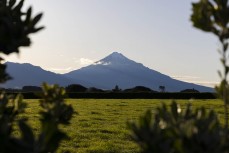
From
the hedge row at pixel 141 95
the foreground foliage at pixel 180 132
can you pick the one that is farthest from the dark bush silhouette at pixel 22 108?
the hedge row at pixel 141 95

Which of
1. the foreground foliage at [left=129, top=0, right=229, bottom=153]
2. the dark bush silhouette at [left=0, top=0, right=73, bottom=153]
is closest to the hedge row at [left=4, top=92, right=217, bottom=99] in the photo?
the dark bush silhouette at [left=0, top=0, right=73, bottom=153]

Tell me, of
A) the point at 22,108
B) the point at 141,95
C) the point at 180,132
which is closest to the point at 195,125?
the point at 180,132

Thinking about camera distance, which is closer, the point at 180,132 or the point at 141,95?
the point at 180,132

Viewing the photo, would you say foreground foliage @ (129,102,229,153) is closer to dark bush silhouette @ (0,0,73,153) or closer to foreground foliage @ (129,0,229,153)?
foreground foliage @ (129,0,229,153)

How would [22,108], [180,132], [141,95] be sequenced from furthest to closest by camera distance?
[141,95] → [22,108] → [180,132]

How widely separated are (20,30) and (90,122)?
19.6 m

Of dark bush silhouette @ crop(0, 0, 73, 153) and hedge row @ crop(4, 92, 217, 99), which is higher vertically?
hedge row @ crop(4, 92, 217, 99)

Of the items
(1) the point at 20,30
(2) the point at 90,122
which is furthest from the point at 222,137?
(2) the point at 90,122

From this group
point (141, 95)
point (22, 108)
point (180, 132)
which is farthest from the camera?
point (141, 95)

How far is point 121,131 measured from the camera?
1880 centimetres

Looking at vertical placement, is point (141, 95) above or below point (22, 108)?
above

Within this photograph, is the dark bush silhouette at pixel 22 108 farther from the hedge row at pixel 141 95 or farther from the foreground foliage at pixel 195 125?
the hedge row at pixel 141 95

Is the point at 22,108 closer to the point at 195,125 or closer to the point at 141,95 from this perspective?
the point at 195,125

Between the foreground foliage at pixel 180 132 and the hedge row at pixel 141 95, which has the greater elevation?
the hedge row at pixel 141 95
